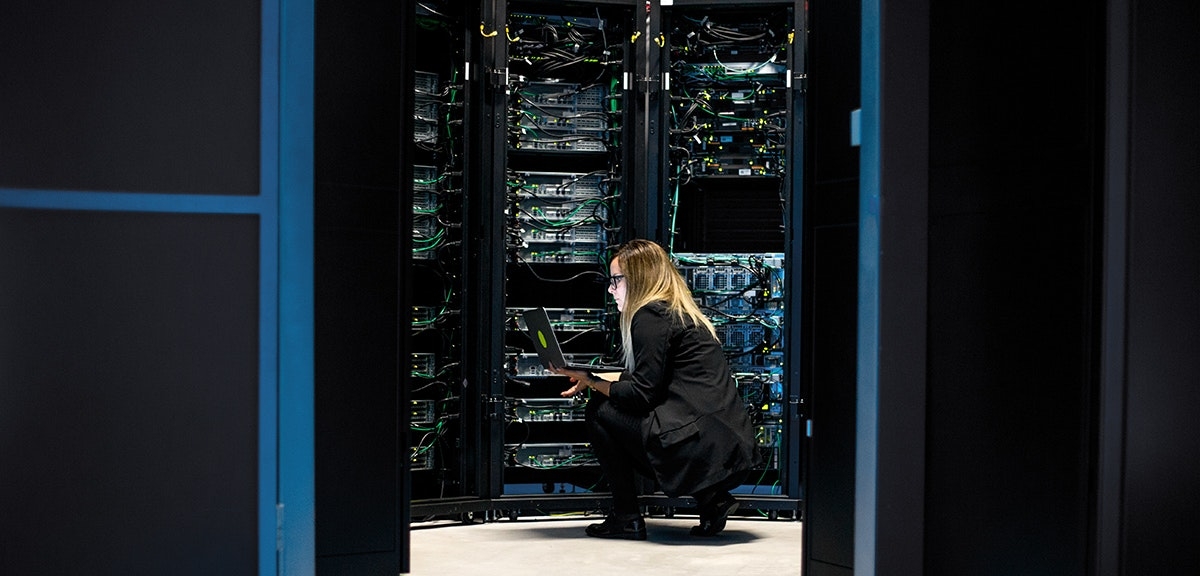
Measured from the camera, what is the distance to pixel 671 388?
5125mm

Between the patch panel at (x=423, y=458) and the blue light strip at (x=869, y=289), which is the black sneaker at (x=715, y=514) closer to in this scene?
the patch panel at (x=423, y=458)

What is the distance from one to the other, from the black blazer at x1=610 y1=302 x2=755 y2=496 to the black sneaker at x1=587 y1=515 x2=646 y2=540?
337mm

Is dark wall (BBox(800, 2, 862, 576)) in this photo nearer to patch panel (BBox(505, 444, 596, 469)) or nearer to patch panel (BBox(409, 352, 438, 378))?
patch panel (BBox(505, 444, 596, 469))

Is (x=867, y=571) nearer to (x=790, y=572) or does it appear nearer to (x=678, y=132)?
(x=790, y=572)

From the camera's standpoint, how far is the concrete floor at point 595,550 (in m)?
4.66
